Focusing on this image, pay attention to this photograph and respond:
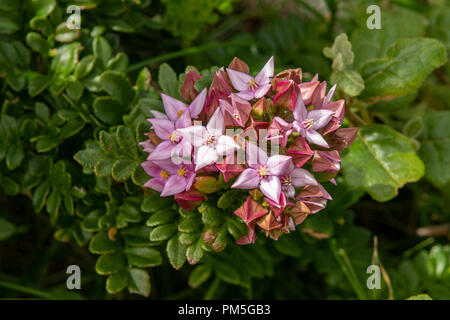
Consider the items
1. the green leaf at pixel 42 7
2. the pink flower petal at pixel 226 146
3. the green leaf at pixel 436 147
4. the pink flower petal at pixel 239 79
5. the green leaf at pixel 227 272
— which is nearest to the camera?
the pink flower petal at pixel 226 146

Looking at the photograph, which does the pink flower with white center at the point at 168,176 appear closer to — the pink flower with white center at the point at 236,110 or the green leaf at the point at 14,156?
the pink flower with white center at the point at 236,110

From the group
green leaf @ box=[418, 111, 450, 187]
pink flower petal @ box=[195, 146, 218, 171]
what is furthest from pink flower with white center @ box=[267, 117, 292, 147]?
green leaf @ box=[418, 111, 450, 187]

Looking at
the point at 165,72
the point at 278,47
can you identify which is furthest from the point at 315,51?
the point at 165,72

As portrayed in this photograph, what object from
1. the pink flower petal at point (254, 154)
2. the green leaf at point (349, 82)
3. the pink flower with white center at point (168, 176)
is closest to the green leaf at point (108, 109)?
the pink flower with white center at point (168, 176)

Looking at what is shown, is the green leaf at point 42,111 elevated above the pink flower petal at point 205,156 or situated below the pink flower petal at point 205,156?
above

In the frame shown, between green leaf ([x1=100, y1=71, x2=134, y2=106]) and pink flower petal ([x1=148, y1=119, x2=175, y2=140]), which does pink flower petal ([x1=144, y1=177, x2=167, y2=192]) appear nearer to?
pink flower petal ([x1=148, y1=119, x2=175, y2=140])

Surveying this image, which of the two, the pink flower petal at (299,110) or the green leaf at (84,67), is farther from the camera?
the green leaf at (84,67)
